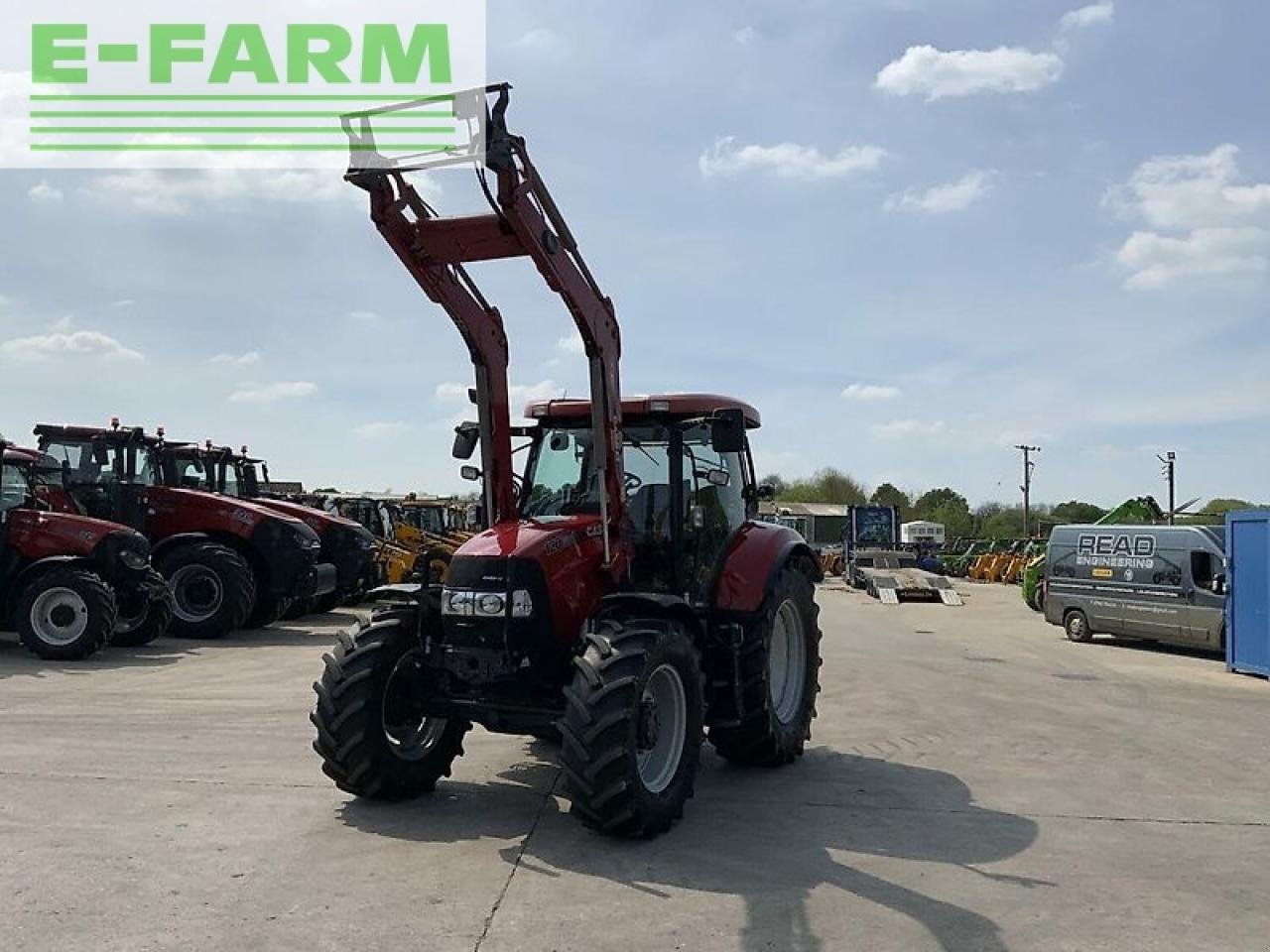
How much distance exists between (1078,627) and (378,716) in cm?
1498

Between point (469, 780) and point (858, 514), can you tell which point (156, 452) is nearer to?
point (469, 780)

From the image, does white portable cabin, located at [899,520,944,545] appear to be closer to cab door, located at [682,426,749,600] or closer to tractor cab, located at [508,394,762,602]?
cab door, located at [682,426,749,600]

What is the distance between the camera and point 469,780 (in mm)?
6949

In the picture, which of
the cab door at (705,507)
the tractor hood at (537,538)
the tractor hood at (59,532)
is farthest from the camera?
the tractor hood at (59,532)

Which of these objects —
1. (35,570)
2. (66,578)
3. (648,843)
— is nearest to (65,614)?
(66,578)

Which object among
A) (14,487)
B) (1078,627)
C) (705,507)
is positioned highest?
(14,487)

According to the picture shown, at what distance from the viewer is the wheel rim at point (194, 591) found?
49.8 ft

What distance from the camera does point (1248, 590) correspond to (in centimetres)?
1384

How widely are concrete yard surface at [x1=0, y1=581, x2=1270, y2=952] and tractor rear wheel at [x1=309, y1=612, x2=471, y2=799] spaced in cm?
21

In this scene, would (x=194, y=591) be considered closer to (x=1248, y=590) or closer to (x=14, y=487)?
(x=14, y=487)

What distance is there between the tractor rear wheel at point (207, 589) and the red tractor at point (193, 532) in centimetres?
1

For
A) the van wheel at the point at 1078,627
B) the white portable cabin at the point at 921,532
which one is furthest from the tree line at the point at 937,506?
the van wheel at the point at 1078,627

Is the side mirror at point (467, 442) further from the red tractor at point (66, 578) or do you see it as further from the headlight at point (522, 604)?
the red tractor at point (66, 578)

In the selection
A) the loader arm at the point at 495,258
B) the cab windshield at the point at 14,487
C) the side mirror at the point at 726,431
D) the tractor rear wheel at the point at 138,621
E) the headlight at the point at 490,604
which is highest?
the loader arm at the point at 495,258
